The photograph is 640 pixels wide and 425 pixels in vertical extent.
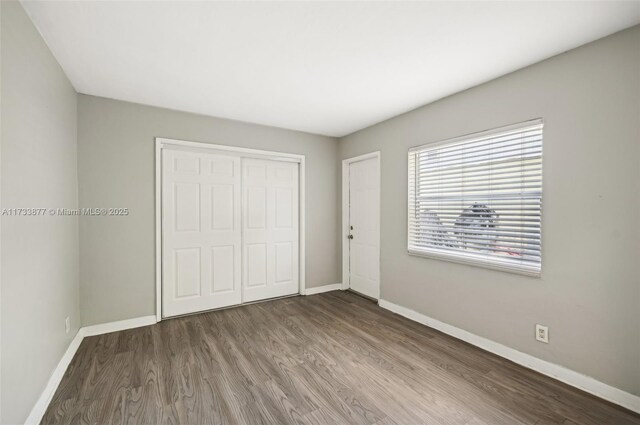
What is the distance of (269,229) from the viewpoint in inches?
160

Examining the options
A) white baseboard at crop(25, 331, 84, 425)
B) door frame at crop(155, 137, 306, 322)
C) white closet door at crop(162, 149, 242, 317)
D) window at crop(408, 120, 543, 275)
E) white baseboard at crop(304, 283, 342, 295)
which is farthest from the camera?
white baseboard at crop(304, 283, 342, 295)

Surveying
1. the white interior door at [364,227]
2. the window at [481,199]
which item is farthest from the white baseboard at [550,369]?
the white interior door at [364,227]

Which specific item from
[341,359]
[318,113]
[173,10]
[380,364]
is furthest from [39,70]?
[380,364]

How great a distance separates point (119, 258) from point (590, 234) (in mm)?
4252

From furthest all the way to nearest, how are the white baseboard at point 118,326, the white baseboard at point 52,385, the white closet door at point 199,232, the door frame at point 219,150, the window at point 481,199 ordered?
the white closet door at point 199,232 < the door frame at point 219,150 < the white baseboard at point 118,326 < the window at point 481,199 < the white baseboard at point 52,385

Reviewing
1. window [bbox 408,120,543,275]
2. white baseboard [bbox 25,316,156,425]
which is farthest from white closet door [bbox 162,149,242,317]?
window [bbox 408,120,543,275]

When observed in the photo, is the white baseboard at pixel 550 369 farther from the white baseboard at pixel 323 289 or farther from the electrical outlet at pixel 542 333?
the white baseboard at pixel 323 289

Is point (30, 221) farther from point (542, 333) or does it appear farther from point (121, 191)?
point (542, 333)

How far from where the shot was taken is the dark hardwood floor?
70.3 inches

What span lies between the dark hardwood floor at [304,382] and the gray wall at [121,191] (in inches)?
16.7

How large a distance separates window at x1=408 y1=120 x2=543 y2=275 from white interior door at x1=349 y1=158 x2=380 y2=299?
648 millimetres

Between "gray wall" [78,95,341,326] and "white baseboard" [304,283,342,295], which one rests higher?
"gray wall" [78,95,341,326]

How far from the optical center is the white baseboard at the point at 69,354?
1743 millimetres

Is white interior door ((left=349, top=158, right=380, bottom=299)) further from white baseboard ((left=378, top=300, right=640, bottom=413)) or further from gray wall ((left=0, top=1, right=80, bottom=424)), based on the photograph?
gray wall ((left=0, top=1, right=80, bottom=424))
